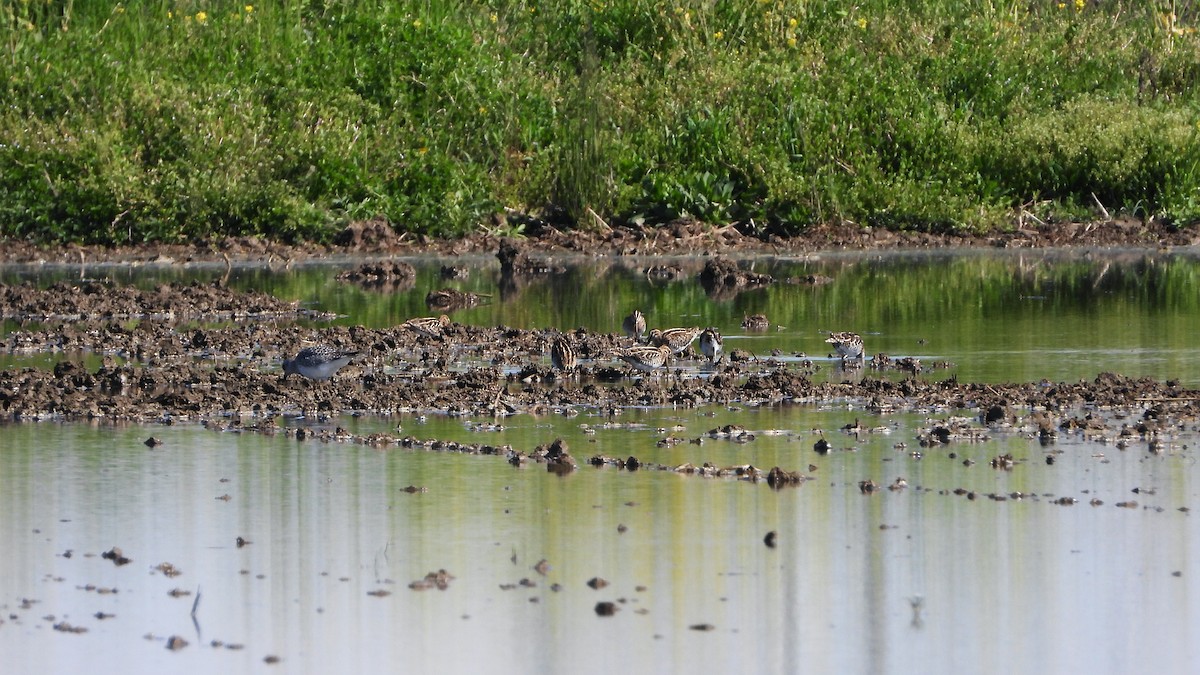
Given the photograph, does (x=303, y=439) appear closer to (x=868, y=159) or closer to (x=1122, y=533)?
(x=1122, y=533)

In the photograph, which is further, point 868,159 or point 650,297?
point 868,159

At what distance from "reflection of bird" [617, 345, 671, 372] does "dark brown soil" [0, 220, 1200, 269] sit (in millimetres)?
9587

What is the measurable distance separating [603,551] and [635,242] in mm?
15110

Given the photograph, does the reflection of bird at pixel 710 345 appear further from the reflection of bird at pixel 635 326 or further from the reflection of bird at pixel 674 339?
the reflection of bird at pixel 635 326

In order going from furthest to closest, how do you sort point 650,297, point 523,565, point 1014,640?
point 650,297
point 523,565
point 1014,640

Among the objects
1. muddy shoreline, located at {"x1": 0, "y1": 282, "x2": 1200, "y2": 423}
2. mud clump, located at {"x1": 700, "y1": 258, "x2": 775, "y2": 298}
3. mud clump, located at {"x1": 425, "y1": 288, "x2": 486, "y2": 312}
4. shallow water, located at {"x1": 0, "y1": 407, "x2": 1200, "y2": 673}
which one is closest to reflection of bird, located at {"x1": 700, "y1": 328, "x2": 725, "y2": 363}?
muddy shoreline, located at {"x1": 0, "y1": 282, "x2": 1200, "y2": 423}

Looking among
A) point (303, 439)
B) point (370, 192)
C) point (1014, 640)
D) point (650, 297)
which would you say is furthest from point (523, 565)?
point (370, 192)

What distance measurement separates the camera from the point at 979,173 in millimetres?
23594

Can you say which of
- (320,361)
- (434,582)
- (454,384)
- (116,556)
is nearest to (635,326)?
(454,384)

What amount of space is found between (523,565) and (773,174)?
1605 centimetres

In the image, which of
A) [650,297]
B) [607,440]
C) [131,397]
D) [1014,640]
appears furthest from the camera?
[650,297]

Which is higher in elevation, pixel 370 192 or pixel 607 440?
pixel 370 192

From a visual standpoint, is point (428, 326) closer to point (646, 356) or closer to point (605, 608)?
point (646, 356)

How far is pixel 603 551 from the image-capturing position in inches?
294
